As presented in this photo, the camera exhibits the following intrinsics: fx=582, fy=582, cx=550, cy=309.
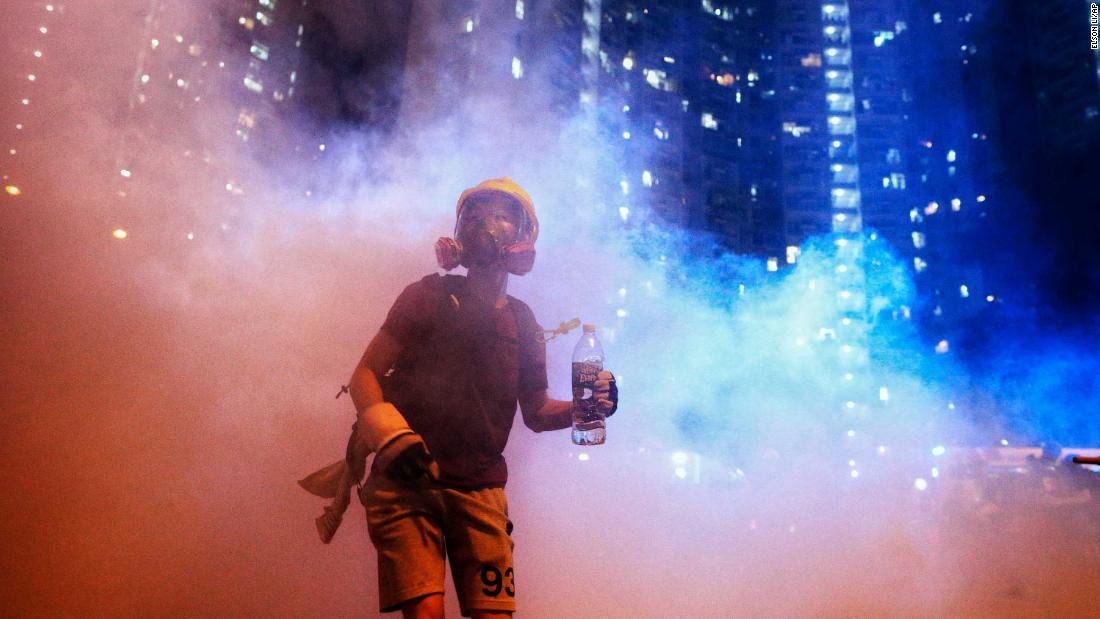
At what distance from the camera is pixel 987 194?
4766 centimetres

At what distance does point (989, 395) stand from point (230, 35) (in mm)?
46259

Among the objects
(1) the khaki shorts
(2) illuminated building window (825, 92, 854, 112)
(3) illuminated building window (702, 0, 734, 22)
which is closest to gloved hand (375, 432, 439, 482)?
(1) the khaki shorts

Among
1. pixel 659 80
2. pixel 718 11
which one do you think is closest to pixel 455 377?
pixel 659 80

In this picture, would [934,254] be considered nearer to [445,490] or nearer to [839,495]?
[839,495]

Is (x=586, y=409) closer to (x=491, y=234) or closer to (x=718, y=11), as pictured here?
(x=491, y=234)

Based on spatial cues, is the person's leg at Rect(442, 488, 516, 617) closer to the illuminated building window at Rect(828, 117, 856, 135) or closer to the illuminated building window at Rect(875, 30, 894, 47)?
the illuminated building window at Rect(828, 117, 856, 135)

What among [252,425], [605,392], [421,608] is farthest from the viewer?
[252,425]

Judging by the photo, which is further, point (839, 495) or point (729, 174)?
point (729, 174)

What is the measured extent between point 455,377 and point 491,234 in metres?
0.64

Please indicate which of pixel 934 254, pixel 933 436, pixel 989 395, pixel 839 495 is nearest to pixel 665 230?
pixel 934 254

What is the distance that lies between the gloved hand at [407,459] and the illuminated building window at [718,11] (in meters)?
67.7

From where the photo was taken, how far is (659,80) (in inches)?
2168

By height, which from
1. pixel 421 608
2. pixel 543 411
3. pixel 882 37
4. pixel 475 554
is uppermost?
pixel 882 37

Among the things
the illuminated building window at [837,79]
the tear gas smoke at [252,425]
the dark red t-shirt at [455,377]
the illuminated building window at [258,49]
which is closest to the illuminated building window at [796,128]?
the illuminated building window at [837,79]
